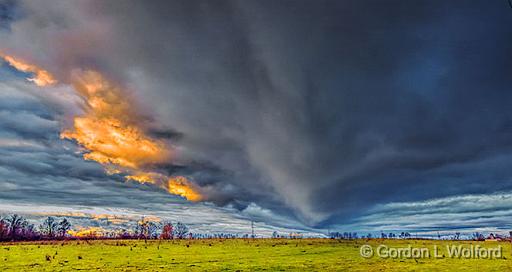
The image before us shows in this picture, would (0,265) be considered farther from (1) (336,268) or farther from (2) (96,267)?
(1) (336,268)

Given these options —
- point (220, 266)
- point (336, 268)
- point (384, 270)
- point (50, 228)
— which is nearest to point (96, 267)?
point (220, 266)

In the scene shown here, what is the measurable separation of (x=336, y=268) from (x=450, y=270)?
937 cm

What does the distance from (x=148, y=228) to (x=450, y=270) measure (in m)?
156

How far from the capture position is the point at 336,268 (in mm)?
31141

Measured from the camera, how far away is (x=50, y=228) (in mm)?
171125

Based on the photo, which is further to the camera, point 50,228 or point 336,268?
point 50,228

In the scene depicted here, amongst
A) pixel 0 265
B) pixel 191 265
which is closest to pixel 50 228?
pixel 0 265

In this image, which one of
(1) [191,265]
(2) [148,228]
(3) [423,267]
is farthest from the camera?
(2) [148,228]

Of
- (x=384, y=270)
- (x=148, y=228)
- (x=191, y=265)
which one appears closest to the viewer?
(x=384, y=270)

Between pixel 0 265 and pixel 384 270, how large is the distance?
35.9m

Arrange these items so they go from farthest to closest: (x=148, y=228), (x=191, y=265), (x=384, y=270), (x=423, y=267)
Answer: (x=148, y=228) < (x=191, y=265) < (x=423, y=267) < (x=384, y=270)

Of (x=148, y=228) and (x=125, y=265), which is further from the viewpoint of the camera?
(x=148, y=228)

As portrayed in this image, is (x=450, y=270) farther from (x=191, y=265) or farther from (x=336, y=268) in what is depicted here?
(x=191, y=265)

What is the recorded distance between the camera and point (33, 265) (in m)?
33.9
